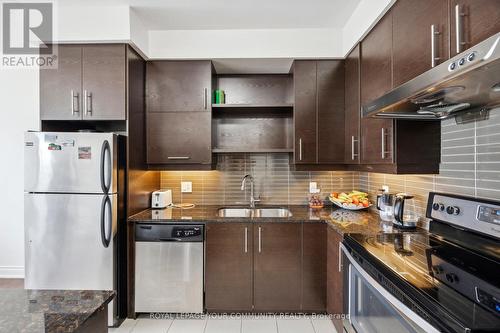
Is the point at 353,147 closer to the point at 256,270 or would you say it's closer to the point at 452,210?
the point at 452,210

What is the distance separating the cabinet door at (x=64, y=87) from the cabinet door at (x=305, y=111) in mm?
1900

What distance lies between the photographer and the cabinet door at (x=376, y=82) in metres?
1.78

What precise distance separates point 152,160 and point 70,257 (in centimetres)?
102

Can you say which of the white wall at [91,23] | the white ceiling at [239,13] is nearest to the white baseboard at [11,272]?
the white wall at [91,23]

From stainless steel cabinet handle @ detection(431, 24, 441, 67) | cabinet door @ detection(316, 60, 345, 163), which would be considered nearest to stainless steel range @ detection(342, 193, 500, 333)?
stainless steel cabinet handle @ detection(431, 24, 441, 67)

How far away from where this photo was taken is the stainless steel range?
2.71 feet

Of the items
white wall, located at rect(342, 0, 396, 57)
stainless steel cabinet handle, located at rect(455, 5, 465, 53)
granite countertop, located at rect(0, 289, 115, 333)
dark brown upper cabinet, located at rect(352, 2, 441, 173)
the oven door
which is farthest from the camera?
white wall, located at rect(342, 0, 396, 57)

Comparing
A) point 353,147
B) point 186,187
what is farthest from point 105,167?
point 353,147

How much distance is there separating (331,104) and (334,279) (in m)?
1.53

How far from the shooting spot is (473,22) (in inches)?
42.7

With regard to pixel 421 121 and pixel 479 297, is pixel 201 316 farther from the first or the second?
pixel 421 121

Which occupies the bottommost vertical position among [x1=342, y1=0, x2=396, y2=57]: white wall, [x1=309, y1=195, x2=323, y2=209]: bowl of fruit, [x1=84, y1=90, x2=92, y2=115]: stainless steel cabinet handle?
[x1=309, y1=195, x2=323, y2=209]: bowl of fruit

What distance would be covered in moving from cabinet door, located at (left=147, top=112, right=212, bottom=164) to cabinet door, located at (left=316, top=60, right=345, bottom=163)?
1.10m

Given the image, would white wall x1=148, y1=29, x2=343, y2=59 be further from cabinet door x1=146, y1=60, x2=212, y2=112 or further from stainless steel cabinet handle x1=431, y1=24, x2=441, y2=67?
stainless steel cabinet handle x1=431, y1=24, x2=441, y2=67
